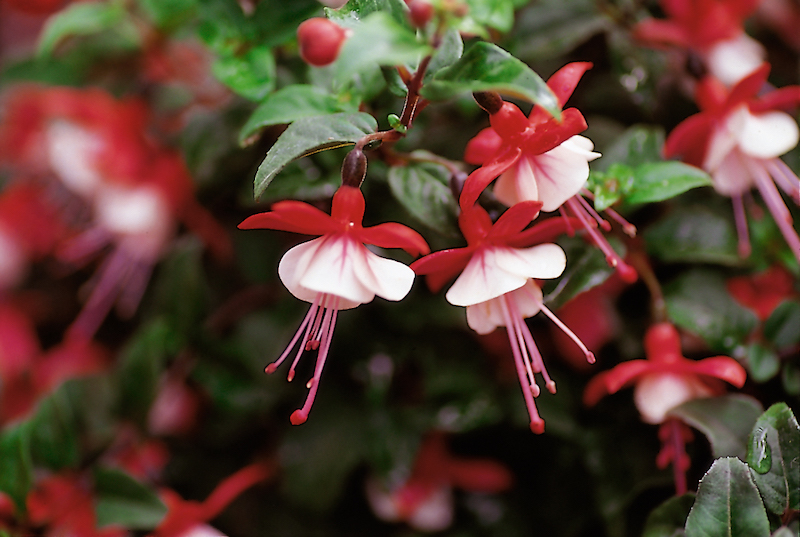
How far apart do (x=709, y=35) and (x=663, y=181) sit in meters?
0.34

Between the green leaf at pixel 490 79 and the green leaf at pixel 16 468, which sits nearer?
the green leaf at pixel 490 79

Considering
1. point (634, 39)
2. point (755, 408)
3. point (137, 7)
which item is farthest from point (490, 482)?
point (137, 7)

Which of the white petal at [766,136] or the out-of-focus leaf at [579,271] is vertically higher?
the white petal at [766,136]

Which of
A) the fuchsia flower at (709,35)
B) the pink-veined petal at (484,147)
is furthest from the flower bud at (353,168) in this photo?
the fuchsia flower at (709,35)

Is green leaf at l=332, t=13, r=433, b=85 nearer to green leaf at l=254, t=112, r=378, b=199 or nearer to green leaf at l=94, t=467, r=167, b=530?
green leaf at l=254, t=112, r=378, b=199

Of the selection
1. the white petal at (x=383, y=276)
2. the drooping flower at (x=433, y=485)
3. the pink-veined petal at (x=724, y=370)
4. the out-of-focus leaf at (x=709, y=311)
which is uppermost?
the white petal at (x=383, y=276)

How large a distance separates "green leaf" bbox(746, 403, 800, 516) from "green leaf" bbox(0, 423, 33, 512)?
0.69m

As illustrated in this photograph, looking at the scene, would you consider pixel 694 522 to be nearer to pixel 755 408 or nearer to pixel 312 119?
pixel 755 408

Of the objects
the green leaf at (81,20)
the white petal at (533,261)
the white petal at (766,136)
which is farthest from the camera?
the green leaf at (81,20)

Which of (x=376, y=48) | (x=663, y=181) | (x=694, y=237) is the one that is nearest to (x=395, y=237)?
(x=376, y=48)

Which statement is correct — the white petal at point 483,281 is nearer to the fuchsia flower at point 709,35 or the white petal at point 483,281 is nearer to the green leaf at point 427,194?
the green leaf at point 427,194

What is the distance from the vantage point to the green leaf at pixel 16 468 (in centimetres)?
61

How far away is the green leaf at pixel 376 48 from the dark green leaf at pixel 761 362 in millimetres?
454

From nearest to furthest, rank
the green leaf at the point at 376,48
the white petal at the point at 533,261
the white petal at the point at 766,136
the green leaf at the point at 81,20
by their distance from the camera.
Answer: the green leaf at the point at 376,48
the white petal at the point at 533,261
the white petal at the point at 766,136
the green leaf at the point at 81,20
